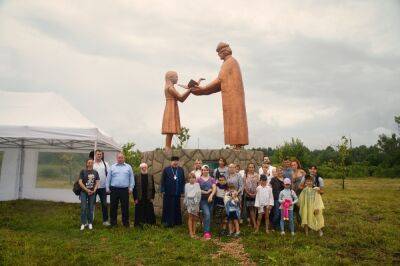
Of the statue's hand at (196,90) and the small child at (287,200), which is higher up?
the statue's hand at (196,90)

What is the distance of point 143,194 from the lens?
26.5ft

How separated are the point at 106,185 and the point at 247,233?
122 inches

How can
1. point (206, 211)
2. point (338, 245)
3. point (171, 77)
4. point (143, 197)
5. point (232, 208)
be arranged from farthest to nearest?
point (171, 77) → point (143, 197) → point (206, 211) → point (232, 208) → point (338, 245)

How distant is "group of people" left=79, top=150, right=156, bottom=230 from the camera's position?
25.4 feet

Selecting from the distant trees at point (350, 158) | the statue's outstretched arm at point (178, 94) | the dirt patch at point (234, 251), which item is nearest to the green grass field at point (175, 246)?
the dirt patch at point (234, 251)

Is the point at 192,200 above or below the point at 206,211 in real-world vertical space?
above

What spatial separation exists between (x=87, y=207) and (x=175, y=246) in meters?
2.44

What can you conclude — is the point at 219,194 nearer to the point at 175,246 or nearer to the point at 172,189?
the point at 172,189

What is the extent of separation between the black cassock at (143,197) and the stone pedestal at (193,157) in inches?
42.5

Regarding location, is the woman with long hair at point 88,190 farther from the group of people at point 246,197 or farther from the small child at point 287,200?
the small child at point 287,200

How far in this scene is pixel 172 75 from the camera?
949 centimetres

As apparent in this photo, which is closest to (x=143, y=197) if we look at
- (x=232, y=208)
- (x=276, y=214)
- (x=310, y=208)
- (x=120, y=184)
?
(x=120, y=184)

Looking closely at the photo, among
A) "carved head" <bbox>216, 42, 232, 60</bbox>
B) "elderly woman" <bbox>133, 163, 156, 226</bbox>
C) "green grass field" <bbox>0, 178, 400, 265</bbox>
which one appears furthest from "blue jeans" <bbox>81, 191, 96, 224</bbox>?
"carved head" <bbox>216, 42, 232, 60</bbox>

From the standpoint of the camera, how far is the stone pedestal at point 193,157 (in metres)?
8.84
